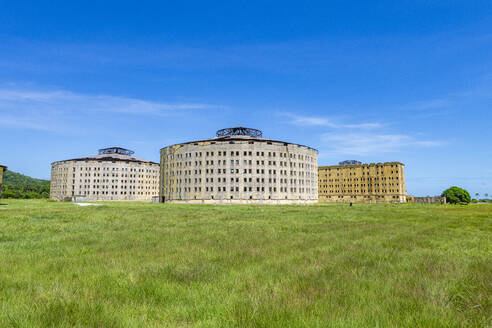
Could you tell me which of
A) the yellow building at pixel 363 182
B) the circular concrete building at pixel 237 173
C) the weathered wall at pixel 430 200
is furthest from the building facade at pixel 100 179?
the weathered wall at pixel 430 200

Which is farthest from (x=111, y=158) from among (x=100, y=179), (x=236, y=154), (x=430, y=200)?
(x=430, y=200)

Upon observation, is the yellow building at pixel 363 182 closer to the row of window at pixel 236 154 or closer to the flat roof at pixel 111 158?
the row of window at pixel 236 154

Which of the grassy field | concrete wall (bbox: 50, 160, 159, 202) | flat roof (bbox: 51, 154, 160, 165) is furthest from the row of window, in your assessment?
the grassy field

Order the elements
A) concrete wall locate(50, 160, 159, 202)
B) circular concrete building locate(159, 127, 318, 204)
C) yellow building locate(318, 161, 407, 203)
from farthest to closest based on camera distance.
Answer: yellow building locate(318, 161, 407, 203), concrete wall locate(50, 160, 159, 202), circular concrete building locate(159, 127, 318, 204)

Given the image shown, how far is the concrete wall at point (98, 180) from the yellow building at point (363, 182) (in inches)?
4561

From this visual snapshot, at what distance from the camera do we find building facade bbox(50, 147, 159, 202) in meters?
153

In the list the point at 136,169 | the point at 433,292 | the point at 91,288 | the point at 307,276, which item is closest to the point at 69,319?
A: the point at 91,288

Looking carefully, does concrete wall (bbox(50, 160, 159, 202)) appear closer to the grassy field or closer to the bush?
the grassy field

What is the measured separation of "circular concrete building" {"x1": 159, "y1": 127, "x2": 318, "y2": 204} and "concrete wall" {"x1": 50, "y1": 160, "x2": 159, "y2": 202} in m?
63.1

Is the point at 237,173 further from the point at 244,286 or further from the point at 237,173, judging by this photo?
the point at 244,286

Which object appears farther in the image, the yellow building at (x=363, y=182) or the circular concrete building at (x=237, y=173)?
the yellow building at (x=363, y=182)

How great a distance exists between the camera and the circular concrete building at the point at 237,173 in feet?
318

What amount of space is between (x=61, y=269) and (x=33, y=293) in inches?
95.6

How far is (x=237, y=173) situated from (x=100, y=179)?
95.1 meters
